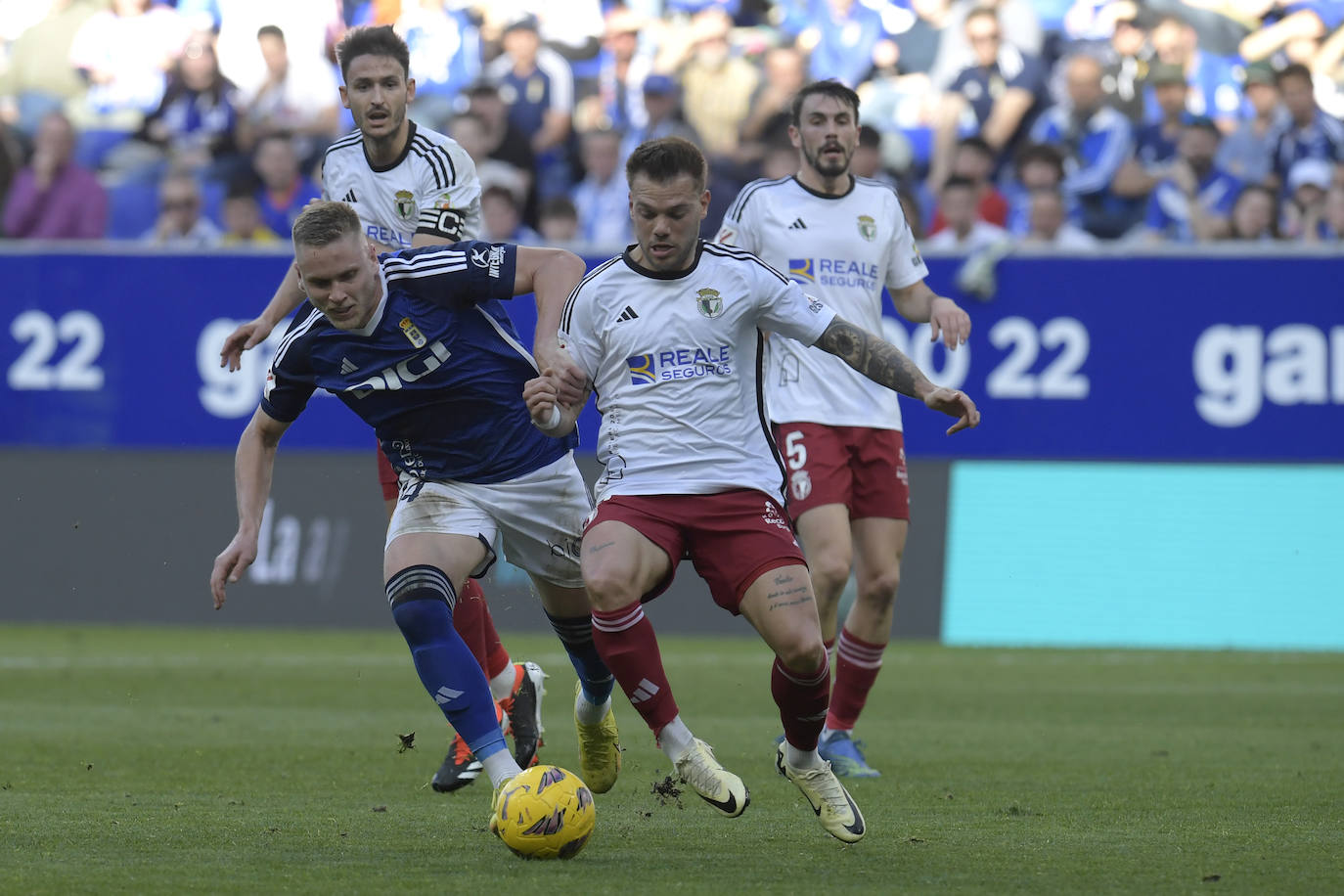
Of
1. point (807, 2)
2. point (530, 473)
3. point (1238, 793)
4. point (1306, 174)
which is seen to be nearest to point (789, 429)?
point (530, 473)

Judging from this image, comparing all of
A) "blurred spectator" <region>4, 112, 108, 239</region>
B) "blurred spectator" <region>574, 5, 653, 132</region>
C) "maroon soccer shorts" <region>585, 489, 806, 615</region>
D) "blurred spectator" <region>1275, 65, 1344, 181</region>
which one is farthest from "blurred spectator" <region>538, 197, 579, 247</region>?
"maroon soccer shorts" <region>585, 489, 806, 615</region>

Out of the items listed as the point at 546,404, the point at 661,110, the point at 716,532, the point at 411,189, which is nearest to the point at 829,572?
the point at 716,532

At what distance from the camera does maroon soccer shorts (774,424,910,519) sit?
305 inches

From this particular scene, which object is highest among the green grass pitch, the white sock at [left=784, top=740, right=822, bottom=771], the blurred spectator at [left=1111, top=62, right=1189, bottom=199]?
the blurred spectator at [left=1111, top=62, right=1189, bottom=199]

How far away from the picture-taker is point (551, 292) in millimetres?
6074

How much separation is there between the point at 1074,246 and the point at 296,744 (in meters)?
7.69

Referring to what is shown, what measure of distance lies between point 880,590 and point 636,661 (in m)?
2.12

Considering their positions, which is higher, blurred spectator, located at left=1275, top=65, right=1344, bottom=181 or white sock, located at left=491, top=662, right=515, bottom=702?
blurred spectator, located at left=1275, top=65, right=1344, bottom=181

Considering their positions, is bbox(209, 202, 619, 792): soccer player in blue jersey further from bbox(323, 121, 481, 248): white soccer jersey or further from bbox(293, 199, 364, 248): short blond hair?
bbox(323, 121, 481, 248): white soccer jersey

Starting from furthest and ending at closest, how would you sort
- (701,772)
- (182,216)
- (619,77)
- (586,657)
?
(619,77)
(182,216)
(586,657)
(701,772)

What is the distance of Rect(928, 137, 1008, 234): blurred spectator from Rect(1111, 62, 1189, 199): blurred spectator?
967mm

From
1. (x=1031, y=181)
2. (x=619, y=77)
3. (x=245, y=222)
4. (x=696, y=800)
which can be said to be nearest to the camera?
(x=696, y=800)

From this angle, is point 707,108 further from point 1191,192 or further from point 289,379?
point 289,379

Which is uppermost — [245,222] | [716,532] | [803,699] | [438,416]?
[245,222]
